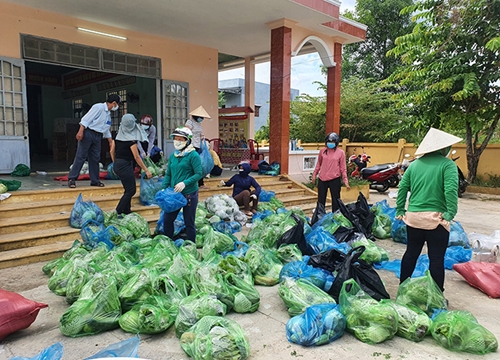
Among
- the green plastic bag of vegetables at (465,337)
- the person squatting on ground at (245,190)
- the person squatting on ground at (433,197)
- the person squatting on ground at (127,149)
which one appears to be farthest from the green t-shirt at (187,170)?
the green plastic bag of vegetables at (465,337)

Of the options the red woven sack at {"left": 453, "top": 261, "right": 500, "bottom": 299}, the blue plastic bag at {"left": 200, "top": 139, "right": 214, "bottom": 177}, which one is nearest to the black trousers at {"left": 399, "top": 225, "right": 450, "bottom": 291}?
the red woven sack at {"left": 453, "top": 261, "right": 500, "bottom": 299}

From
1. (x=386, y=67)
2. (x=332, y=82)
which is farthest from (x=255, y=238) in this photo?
(x=386, y=67)

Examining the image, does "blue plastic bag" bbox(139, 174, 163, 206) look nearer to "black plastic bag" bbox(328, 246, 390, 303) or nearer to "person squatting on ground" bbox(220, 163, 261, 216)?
"person squatting on ground" bbox(220, 163, 261, 216)

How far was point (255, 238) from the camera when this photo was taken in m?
4.77

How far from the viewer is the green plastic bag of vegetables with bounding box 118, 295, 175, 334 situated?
2.59m

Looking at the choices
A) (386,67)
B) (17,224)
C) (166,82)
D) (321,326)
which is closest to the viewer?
(321,326)

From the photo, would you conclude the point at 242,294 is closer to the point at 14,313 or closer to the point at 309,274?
the point at 309,274

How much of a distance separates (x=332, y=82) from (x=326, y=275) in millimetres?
8209

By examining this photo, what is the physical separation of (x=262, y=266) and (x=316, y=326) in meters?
1.25

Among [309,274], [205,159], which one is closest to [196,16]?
[205,159]

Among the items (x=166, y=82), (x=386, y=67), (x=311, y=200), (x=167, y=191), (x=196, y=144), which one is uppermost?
(x=386, y=67)

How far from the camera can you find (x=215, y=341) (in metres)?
2.24

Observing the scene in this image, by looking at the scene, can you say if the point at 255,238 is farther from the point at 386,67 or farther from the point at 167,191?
the point at 386,67

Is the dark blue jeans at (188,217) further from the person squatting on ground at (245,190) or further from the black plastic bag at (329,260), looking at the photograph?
the person squatting on ground at (245,190)
